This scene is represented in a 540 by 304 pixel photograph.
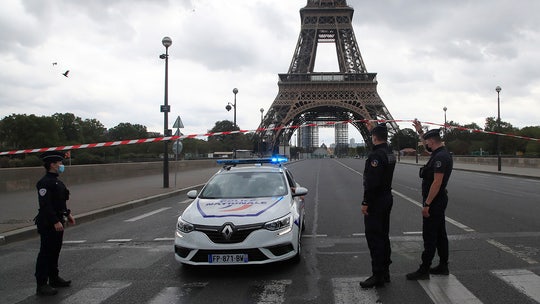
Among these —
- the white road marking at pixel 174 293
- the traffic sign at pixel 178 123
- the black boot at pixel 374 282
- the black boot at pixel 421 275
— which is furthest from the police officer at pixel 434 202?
the traffic sign at pixel 178 123

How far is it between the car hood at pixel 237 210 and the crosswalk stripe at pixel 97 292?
1.14m

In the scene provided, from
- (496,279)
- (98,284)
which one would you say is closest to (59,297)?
(98,284)

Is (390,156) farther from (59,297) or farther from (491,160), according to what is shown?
(491,160)

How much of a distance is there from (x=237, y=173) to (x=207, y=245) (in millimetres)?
2328

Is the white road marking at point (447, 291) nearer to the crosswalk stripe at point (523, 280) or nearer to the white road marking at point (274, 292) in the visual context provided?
the crosswalk stripe at point (523, 280)

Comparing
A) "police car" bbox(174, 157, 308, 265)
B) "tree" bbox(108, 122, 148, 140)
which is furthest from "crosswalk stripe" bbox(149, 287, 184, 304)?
"tree" bbox(108, 122, 148, 140)

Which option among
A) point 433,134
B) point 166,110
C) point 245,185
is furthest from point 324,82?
point 433,134

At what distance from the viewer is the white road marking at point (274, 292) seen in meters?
4.63

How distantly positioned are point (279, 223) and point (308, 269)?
797 millimetres

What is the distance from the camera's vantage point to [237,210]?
5.80 meters

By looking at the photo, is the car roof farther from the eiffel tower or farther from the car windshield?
the eiffel tower

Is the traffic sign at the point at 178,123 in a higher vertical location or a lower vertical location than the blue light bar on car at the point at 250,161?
higher

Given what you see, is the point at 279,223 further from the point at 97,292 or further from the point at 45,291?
the point at 45,291

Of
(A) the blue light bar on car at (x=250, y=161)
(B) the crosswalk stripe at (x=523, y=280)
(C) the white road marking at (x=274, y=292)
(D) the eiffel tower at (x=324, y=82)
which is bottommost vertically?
(C) the white road marking at (x=274, y=292)
